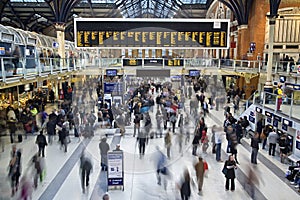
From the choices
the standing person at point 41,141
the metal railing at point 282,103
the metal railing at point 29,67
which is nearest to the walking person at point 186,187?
the standing person at point 41,141

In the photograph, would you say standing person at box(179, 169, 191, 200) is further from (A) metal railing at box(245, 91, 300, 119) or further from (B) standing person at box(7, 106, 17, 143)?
(B) standing person at box(7, 106, 17, 143)

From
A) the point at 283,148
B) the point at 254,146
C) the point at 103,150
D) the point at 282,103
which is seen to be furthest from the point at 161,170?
the point at 282,103

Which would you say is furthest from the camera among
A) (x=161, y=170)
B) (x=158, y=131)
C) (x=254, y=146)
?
(x=158, y=131)

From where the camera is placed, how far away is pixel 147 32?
36.0 feet

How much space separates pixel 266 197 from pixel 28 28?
144 ft

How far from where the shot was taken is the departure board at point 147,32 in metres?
11.0

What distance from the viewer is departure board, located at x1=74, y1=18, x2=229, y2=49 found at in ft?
36.1

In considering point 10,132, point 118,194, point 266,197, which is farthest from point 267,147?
point 10,132

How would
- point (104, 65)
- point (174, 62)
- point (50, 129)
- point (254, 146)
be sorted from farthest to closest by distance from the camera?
point (104, 65)
point (174, 62)
point (50, 129)
point (254, 146)

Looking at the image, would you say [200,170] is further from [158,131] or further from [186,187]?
[158,131]

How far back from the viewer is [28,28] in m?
44.8

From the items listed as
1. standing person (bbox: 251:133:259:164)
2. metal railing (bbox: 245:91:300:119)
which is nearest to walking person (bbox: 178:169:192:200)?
standing person (bbox: 251:133:259:164)

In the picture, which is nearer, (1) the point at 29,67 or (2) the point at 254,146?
(2) the point at 254,146

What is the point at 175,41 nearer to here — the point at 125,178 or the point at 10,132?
the point at 125,178
